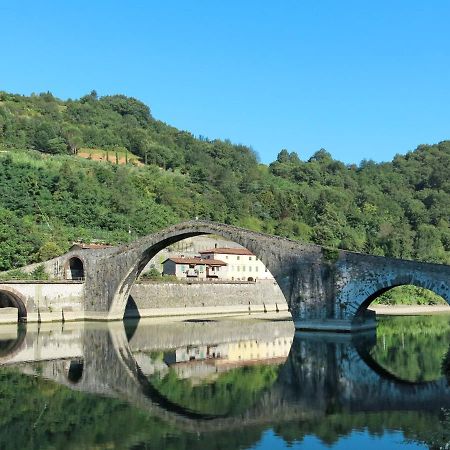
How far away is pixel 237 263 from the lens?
261ft

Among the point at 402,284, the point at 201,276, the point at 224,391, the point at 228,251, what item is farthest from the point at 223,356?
the point at 228,251

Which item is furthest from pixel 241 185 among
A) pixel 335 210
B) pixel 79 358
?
pixel 79 358

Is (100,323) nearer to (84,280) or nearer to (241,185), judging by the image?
(84,280)

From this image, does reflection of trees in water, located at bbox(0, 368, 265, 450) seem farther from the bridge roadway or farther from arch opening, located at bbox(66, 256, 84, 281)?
arch opening, located at bbox(66, 256, 84, 281)

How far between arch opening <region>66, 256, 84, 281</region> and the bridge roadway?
12.8 meters

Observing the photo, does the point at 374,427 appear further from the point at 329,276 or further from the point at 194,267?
the point at 194,267

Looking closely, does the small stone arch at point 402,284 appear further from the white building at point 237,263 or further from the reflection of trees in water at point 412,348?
the white building at point 237,263

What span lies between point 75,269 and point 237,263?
97.0 ft

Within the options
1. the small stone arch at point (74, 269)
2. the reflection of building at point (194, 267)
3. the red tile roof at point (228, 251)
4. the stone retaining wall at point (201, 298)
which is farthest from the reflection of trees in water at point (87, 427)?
the red tile roof at point (228, 251)

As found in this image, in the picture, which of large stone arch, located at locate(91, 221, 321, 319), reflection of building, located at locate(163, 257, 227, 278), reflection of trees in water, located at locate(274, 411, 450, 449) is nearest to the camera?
reflection of trees in water, located at locate(274, 411, 450, 449)

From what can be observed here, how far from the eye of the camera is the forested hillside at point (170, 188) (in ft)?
239

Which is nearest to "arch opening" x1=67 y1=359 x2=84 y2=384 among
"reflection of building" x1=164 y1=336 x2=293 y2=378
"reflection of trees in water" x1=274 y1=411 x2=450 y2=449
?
"reflection of building" x1=164 y1=336 x2=293 y2=378

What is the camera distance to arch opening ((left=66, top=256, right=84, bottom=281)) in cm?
5303

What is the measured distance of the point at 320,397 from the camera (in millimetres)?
20750
